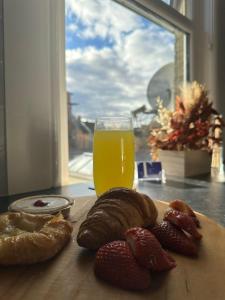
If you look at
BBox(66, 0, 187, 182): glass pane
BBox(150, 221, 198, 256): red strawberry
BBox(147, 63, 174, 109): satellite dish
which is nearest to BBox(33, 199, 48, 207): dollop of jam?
BBox(150, 221, 198, 256): red strawberry

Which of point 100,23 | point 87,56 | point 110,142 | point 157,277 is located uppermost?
point 100,23

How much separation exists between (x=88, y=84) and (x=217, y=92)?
2.95ft

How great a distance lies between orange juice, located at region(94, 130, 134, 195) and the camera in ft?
2.63

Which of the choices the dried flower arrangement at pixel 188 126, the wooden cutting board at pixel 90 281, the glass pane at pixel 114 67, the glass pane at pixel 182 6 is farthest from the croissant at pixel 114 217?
the glass pane at pixel 182 6

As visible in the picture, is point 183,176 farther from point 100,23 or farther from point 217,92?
point 217,92

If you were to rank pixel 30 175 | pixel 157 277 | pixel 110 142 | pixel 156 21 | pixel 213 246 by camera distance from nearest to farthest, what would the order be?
1. pixel 157 277
2. pixel 213 246
3. pixel 110 142
4. pixel 30 175
5. pixel 156 21

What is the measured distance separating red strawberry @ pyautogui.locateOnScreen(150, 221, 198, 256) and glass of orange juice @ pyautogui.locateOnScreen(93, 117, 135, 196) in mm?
291

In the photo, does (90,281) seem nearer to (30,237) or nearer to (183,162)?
(30,237)

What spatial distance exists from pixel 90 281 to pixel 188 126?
3.48ft

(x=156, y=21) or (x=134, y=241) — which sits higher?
(x=156, y=21)

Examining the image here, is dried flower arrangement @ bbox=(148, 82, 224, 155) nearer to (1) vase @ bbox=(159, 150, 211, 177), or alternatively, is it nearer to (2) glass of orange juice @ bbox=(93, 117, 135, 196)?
(1) vase @ bbox=(159, 150, 211, 177)

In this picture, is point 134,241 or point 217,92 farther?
point 217,92

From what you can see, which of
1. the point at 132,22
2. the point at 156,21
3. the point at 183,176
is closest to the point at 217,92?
the point at 156,21

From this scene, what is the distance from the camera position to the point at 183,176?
134 cm
